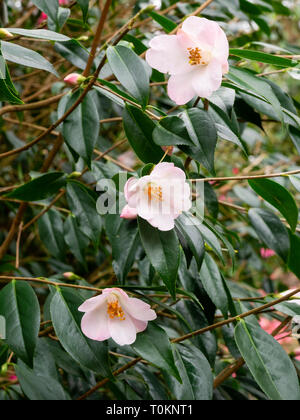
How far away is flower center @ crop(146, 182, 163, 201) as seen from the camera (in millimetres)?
617

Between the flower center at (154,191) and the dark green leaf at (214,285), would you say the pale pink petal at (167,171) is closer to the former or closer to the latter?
the flower center at (154,191)

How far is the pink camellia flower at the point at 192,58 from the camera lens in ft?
2.07

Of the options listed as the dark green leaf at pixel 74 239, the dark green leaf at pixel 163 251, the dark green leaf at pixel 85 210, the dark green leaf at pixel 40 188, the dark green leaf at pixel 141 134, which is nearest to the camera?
the dark green leaf at pixel 163 251

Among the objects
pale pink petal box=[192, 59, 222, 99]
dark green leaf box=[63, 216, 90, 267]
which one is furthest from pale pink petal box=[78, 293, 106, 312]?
dark green leaf box=[63, 216, 90, 267]

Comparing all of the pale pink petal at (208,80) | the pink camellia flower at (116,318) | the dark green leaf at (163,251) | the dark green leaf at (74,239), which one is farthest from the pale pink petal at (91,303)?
the dark green leaf at (74,239)

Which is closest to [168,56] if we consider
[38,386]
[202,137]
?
[202,137]

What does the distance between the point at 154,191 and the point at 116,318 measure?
209 millimetres

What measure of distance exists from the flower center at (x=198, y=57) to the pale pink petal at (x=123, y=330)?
400 mm

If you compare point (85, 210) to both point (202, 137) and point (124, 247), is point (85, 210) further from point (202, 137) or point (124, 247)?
point (202, 137)

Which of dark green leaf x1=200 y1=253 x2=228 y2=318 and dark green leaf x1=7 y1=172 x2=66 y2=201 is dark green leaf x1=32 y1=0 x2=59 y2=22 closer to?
dark green leaf x1=7 y1=172 x2=66 y2=201

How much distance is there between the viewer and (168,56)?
67 centimetres

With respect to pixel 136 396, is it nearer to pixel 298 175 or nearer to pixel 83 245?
pixel 83 245

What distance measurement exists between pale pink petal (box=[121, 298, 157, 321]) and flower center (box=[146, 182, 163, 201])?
6.2 inches

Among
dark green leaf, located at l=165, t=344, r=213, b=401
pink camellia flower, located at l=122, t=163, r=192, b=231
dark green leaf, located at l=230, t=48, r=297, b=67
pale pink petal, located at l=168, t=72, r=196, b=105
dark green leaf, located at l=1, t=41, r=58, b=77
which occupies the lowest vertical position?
dark green leaf, located at l=165, t=344, r=213, b=401
